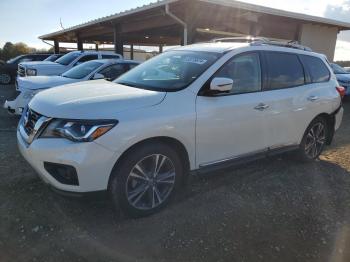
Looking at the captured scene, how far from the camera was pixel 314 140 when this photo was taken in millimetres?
5348

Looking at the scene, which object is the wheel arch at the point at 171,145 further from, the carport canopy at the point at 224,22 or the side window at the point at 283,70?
the carport canopy at the point at 224,22

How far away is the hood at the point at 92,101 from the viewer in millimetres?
2994

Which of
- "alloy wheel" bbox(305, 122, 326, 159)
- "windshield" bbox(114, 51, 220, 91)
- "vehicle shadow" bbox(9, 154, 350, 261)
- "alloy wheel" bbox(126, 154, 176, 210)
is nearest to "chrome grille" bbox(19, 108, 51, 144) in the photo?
"vehicle shadow" bbox(9, 154, 350, 261)

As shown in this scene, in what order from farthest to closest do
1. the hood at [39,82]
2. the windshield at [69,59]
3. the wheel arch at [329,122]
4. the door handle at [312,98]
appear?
the windshield at [69,59] → the hood at [39,82] → the wheel arch at [329,122] → the door handle at [312,98]

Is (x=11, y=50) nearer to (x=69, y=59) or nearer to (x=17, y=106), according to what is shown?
(x=69, y=59)

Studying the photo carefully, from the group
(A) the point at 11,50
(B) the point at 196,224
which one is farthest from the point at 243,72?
(A) the point at 11,50

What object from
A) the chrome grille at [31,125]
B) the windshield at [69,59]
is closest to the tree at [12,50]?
the windshield at [69,59]

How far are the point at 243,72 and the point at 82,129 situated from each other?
2136mm

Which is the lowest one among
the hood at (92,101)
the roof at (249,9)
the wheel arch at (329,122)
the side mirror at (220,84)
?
the wheel arch at (329,122)

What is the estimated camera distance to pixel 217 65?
148 inches

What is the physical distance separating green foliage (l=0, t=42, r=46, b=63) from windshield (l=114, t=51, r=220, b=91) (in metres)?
33.6

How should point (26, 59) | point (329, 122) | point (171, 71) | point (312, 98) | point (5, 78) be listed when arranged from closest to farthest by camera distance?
point (171, 71), point (312, 98), point (329, 122), point (5, 78), point (26, 59)

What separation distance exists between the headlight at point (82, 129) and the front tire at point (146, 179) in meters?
0.36

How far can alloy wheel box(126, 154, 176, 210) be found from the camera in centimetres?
329
